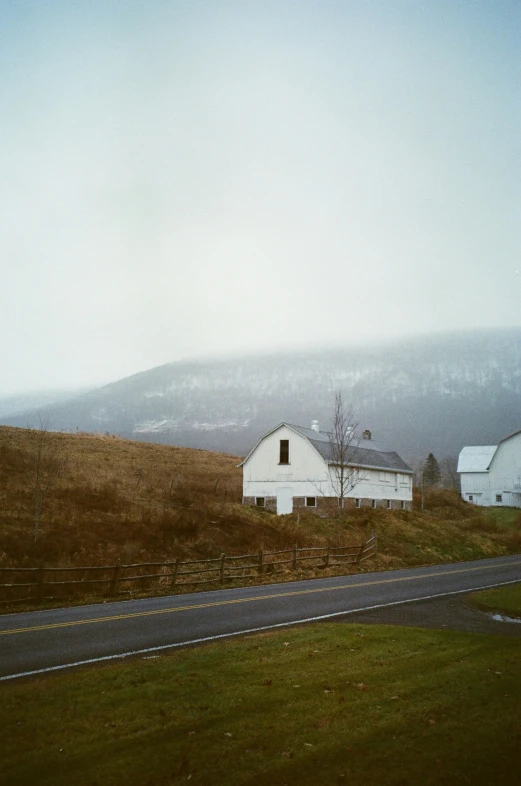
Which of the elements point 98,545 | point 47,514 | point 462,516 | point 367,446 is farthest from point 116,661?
point 462,516

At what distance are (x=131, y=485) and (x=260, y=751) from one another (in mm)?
38275

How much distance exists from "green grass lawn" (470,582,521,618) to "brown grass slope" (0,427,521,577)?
12053 mm

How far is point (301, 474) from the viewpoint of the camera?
48.9m

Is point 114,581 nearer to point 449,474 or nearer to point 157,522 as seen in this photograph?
point 157,522

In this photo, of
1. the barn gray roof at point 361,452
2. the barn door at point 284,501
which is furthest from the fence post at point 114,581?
the barn door at point 284,501

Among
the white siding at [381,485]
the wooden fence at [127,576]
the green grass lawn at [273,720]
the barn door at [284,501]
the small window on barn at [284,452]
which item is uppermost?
the small window on barn at [284,452]

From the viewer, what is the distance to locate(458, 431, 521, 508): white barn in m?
70.9

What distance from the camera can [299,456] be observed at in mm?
49312

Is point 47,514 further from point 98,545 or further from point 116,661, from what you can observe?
point 116,661

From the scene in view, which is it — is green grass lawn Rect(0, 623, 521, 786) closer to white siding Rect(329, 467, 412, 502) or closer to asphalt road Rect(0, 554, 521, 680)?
asphalt road Rect(0, 554, 521, 680)

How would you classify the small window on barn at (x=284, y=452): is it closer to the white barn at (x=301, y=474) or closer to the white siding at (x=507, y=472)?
the white barn at (x=301, y=474)

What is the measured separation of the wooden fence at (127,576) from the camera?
21.0 meters

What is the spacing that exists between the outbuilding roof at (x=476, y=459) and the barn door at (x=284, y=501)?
36.9m

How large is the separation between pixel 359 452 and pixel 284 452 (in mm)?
6777
